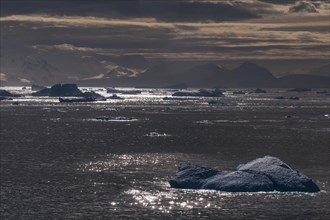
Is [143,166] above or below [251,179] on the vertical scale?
below

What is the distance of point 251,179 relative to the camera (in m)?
70.1

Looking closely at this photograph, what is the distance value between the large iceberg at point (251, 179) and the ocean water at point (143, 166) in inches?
45.3

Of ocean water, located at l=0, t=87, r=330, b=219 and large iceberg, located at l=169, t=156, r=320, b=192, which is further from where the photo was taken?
large iceberg, located at l=169, t=156, r=320, b=192

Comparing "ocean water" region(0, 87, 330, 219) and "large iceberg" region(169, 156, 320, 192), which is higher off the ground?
"large iceberg" region(169, 156, 320, 192)

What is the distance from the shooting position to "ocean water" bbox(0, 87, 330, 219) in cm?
6172

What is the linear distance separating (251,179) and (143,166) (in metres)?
24.8

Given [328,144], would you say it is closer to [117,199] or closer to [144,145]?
[144,145]

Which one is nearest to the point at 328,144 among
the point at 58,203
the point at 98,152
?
the point at 98,152

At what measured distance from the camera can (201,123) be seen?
18512 centimetres

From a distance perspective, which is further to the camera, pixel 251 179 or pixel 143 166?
pixel 143 166

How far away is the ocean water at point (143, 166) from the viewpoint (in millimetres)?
61719

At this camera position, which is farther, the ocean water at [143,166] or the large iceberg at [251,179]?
the large iceberg at [251,179]

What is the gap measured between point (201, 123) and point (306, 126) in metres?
28.4

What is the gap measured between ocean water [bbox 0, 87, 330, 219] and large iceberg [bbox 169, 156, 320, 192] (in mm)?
1150
